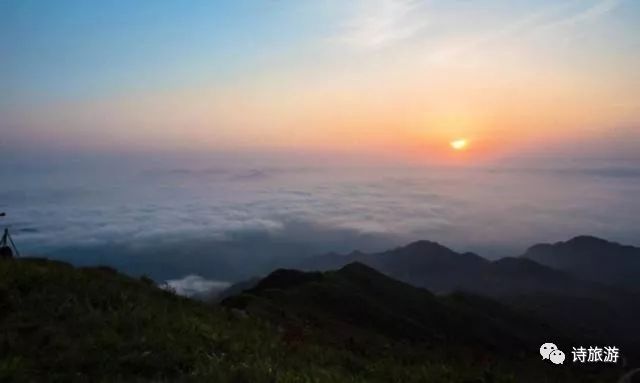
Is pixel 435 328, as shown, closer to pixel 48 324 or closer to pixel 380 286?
pixel 380 286

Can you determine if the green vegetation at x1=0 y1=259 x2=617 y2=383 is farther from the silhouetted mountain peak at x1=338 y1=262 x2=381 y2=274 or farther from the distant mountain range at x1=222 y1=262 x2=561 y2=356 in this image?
the silhouetted mountain peak at x1=338 y1=262 x2=381 y2=274

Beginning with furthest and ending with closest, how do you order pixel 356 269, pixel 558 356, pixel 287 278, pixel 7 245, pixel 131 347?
pixel 356 269 → pixel 287 278 → pixel 7 245 → pixel 558 356 → pixel 131 347

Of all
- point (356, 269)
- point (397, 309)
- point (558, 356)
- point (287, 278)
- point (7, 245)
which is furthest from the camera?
point (356, 269)

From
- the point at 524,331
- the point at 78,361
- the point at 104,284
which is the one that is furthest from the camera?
the point at 524,331

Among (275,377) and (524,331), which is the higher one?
(275,377)

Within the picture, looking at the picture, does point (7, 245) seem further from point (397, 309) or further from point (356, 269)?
point (356, 269)

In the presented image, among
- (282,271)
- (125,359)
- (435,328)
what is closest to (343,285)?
(282,271)

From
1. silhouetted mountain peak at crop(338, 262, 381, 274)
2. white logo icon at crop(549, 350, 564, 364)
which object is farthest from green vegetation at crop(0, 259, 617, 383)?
silhouetted mountain peak at crop(338, 262, 381, 274)

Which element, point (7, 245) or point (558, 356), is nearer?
point (558, 356)

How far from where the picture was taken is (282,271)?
99.2 metres

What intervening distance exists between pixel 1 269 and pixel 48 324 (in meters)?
6.71

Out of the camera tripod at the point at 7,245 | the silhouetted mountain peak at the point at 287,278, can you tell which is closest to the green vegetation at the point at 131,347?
the camera tripod at the point at 7,245

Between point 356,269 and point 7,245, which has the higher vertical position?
point 7,245

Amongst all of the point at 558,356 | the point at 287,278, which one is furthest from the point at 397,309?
the point at 558,356
